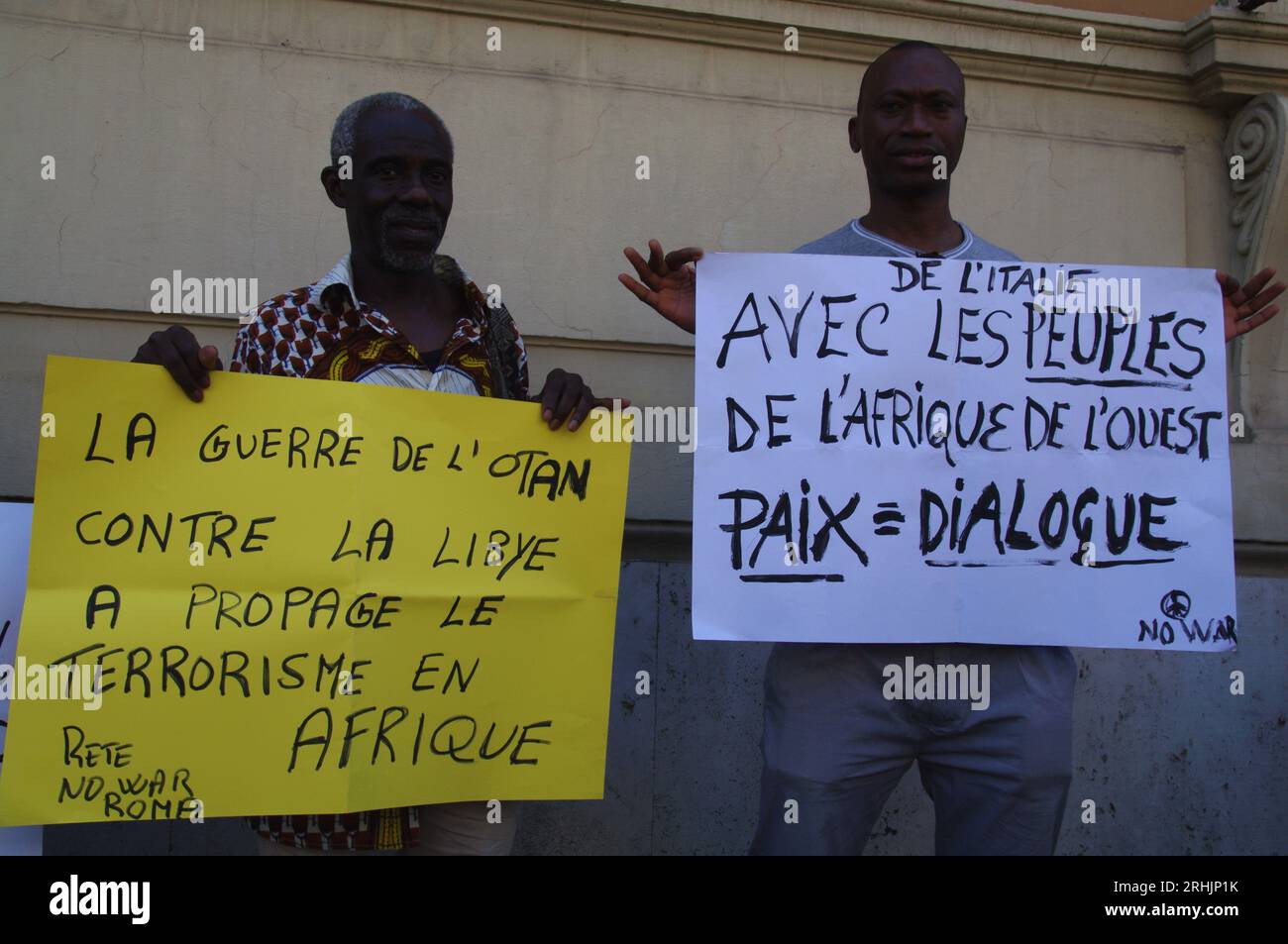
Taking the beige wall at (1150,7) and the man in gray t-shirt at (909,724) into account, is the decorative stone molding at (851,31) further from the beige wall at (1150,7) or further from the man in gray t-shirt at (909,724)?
the man in gray t-shirt at (909,724)

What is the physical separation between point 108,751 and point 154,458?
1.88 feet

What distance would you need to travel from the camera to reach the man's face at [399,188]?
Result: 2439 mm

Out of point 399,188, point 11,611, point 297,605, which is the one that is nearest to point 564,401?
point 399,188

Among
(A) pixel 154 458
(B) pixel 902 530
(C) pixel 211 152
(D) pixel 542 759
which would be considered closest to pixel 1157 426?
(B) pixel 902 530

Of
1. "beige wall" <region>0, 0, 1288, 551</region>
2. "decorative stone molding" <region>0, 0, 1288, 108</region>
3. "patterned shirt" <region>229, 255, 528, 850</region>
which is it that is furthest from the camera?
"decorative stone molding" <region>0, 0, 1288, 108</region>

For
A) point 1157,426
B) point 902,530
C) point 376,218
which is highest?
point 376,218

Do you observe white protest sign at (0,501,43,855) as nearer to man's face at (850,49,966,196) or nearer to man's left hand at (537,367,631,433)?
man's left hand at (537,367,631,433)

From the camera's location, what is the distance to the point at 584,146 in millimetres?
4062

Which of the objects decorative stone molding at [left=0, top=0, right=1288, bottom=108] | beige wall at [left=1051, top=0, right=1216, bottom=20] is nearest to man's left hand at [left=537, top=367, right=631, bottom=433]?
decorative stone molding at [left=0, top=0, right=1288, bottom=108]

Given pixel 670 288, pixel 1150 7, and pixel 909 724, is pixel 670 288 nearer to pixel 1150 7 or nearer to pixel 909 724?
pixel 909 724

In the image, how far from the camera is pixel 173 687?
223 centimetres

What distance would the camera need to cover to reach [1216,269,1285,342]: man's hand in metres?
2.59

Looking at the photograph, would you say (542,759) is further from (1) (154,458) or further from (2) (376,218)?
(2) (376,218)

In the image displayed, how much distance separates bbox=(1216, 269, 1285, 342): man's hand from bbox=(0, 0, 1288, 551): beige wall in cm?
181
